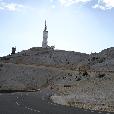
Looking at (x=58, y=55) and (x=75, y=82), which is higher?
(x=58, y=55)

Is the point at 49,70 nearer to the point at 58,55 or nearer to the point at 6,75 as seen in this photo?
the point at 6,75

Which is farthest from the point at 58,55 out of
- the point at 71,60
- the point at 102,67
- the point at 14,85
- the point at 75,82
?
the point at 75,82

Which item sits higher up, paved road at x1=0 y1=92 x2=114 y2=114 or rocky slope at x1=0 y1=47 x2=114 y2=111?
rocky slope at x1=0 y1=47 x2=114 y2=111

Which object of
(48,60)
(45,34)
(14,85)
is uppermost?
(45,34)

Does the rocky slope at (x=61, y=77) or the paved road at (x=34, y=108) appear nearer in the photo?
the paved road at (x=34, y=108)

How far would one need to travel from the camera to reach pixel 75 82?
72.0 m

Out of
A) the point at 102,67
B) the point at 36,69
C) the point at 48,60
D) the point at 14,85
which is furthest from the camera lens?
the point at 48,60

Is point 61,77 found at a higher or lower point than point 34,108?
higher

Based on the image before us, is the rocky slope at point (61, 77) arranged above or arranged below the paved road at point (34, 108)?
above

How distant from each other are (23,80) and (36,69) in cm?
694

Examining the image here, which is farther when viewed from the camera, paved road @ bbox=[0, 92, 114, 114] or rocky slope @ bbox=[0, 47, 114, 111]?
rocky slope @ bbox=[0, 47, 114, 111]

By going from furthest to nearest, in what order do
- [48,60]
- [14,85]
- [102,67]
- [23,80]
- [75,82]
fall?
1. [48,60]
2. [102,67]
3. [23,80]
4. [14,85]
5. [75,82]

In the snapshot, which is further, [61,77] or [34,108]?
[61,77]

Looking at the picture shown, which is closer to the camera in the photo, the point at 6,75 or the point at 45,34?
the point at 6,75
